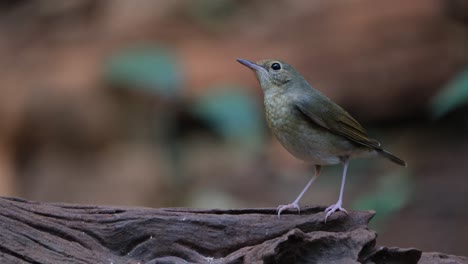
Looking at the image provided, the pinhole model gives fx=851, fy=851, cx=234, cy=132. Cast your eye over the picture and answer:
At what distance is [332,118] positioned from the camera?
16.0ft

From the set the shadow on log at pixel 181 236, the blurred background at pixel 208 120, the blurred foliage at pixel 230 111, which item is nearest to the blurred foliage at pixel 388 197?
the blurred background at pixel 208 120

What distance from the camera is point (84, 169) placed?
1069 centimetres

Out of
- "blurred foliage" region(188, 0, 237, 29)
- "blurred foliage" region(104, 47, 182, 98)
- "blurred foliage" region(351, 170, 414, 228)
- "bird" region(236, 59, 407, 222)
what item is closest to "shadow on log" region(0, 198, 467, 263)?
"bird" region(236, 59, 407, 222)

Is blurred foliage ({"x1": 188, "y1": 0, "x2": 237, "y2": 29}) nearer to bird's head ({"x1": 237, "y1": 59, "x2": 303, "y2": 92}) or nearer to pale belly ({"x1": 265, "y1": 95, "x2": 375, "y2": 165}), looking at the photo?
bird's head ({"x1": 237, "y1": 59, "x2": 303, "y2": 92})

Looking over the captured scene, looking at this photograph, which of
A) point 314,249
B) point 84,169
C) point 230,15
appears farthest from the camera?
point 230,15

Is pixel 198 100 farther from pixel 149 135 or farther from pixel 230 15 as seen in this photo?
pixel 230 15

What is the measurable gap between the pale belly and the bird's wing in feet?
0.11

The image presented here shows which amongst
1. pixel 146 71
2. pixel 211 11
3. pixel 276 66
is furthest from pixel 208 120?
pixel 276 66

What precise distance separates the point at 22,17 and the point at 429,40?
5.88 meters

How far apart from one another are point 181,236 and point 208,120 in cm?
551

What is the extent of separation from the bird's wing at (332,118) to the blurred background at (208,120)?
443 cm

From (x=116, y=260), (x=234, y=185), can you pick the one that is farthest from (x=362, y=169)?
(x=116, y=260)

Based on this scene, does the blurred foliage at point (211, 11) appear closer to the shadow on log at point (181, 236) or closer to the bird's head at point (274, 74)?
the bird's head at point (274, 74)

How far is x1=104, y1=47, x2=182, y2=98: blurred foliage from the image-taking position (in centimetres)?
928
